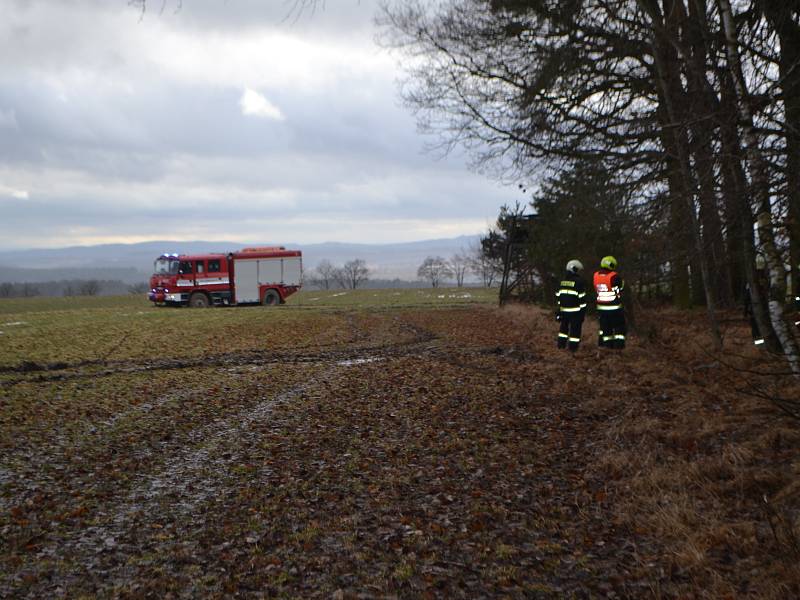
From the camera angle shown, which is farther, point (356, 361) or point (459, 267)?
point (459, 267)

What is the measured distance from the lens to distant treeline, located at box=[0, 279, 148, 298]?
328 ft

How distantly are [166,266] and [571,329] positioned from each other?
2809cm

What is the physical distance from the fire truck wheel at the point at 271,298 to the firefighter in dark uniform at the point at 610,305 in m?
27.6

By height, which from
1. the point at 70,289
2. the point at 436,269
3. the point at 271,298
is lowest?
the point at 70,289

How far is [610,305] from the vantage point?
1365 cm

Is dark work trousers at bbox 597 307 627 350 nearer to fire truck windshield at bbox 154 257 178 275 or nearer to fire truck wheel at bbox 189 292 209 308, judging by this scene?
fire truck wheel at bbox 189 292 209 308

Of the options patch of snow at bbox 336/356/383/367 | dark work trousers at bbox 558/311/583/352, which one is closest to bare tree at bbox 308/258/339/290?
patch of snow at bbox 336/356/383/367

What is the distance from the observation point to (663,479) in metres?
5.89

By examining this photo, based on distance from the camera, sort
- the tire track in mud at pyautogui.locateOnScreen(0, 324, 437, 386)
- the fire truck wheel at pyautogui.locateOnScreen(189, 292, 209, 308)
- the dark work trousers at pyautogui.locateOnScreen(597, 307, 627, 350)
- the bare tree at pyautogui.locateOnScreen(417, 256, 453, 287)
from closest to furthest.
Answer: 1. the tire track in mud at pyautogui.locateOnScreen(0, 324, 437, 386)
2. the dark work trousers at pyautogui.locateOnScreen(597, 307, 627, 350)
3. the fire truck wheel at pyautogui.locateOnScreen(189, 292, 209, 308)
4. the bare tree at pyautogui.locateOnScreen(417, 256, 453, 287)

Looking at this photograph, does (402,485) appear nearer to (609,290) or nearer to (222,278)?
(609,290)

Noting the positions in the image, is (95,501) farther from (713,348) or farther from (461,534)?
(713,348)

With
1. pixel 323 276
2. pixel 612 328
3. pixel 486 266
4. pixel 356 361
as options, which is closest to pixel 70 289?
pixel 486 266

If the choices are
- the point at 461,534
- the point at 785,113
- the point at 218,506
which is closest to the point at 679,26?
the point at 785,113

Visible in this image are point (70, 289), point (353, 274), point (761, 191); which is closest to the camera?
point (761, 191)
